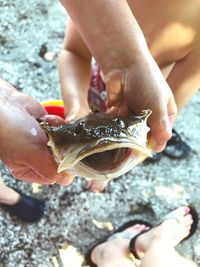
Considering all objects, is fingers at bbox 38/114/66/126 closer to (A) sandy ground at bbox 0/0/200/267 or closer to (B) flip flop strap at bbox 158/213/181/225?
(A) sandy ground at bbox 0/0/200/267

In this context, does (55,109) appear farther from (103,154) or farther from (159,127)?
(103,154)

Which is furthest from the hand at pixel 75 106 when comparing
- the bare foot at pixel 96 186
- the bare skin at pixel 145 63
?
the bare foot at pixel 96 186

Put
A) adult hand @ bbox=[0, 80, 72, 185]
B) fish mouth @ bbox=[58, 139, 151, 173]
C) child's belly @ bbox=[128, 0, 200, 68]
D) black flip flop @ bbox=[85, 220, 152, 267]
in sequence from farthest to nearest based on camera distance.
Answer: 1. black flip flop @ bbox=[85, 220, 152, 267]
2. child's belly @ bbox=[128, 0, 200, 68]
3. adult hand @ bbox=[0, 80, 72, 185]
4. fish mouth @ bbox=[58, 139, 151, 173]

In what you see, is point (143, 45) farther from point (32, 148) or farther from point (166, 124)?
point (32, 148)

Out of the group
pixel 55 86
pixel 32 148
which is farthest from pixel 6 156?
pixel 55 86

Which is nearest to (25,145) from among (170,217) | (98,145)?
(98,145)

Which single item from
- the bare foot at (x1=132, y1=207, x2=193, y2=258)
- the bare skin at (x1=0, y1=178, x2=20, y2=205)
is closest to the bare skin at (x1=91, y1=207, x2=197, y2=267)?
the bare foot at (x1=132, y1=207, x2=193, y2=258)

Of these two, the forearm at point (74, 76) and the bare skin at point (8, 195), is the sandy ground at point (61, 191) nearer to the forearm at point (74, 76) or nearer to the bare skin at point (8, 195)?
the bare skin at point (8, 195)
